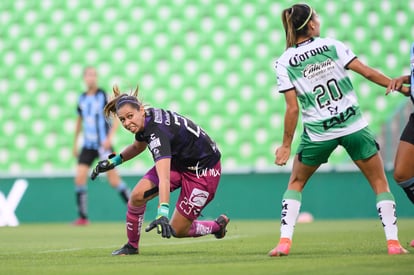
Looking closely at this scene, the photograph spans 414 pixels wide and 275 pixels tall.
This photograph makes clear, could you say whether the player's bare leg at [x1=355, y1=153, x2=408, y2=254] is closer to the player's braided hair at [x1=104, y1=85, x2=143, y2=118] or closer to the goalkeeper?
the goalkeeper

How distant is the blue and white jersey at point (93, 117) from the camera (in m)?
14.5

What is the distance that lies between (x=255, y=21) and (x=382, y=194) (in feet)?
38.2

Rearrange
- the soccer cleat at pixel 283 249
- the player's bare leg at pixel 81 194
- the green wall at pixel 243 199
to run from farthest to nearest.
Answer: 1. the green wall at pixel 243 199
2. the player's bare leg at pixel 81 194
3. the soccer cleat at pixel 283 249

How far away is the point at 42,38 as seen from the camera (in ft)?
60.3

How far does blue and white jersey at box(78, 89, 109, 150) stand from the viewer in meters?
14.5

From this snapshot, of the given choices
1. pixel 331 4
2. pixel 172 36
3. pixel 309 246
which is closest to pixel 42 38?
pixel 172 36

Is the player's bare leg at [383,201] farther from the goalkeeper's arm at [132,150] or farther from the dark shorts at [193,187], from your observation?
the goalkeeper's arm at [132,150]

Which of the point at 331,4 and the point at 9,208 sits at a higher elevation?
the point at 331,4

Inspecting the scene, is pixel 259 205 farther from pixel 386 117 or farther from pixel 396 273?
pixel 396 273

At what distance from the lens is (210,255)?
7.20 meters

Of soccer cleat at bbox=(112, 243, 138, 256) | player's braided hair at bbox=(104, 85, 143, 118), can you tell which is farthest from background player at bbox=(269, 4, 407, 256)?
soccer cleat at bbox=(112, 243, 138, 256)

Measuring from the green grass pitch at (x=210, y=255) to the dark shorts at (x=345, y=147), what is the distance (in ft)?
2.34

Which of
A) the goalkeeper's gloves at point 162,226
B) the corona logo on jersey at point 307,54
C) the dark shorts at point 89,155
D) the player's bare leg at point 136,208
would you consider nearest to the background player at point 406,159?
the corona logo on jersey at point 307,54

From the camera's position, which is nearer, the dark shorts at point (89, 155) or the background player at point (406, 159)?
the background player at point (406, 159)
